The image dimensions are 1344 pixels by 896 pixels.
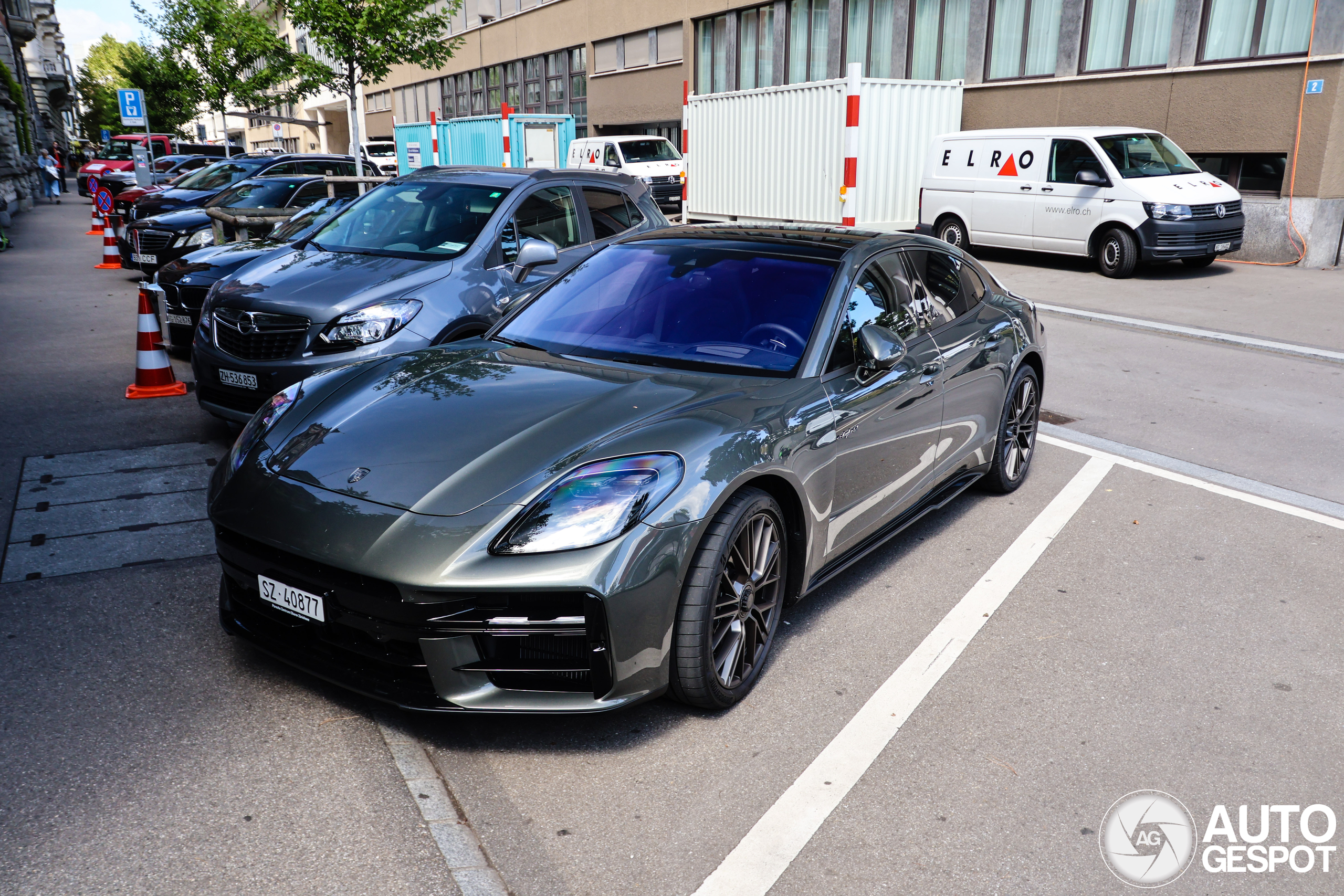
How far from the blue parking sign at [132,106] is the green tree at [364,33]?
781 cm

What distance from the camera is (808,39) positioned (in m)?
25.0

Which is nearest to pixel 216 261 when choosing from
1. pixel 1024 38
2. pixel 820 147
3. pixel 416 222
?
pixel 416 222

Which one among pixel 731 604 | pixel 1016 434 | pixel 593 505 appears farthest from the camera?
pixel 1016 434

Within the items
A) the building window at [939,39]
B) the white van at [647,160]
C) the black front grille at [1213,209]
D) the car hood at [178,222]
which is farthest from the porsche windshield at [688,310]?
the white van at [647,160]

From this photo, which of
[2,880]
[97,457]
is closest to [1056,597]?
[2,880]

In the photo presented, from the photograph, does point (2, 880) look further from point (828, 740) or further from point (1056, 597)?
point (1056, 597)

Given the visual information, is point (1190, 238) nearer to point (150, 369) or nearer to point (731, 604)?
point (150, 369)

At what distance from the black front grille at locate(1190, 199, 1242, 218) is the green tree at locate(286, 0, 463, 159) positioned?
13497 mm

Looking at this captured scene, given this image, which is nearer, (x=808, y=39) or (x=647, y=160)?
(x=647, y=160)

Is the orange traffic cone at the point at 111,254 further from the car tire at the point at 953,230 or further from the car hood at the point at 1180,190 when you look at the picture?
the car hood at the point at 1180,190

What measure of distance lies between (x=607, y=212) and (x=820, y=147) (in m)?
9.29

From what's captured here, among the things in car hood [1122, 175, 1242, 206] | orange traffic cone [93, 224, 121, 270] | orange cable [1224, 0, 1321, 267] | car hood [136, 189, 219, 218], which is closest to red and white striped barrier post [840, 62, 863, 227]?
car hood [1122, 175, 1242, 206]

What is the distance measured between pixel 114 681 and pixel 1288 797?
146 inches

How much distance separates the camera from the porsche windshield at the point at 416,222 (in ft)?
22.4
